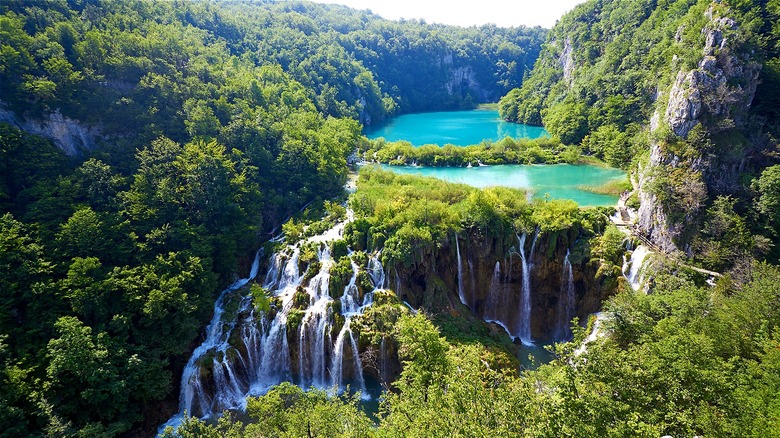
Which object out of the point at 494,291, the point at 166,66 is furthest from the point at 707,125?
the point at 166,66

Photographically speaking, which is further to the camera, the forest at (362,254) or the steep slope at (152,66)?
the steep slope at (152,66)

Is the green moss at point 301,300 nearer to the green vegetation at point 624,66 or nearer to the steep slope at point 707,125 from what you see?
the steep slope at point 707,125

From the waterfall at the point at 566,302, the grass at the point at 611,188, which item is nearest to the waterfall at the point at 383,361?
the waterfall at the point at 566,302

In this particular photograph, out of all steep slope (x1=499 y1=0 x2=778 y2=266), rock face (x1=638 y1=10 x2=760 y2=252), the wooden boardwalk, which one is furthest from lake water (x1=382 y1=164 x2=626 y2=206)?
rock face (x1=638 y1=10 x2=760 y2=252)

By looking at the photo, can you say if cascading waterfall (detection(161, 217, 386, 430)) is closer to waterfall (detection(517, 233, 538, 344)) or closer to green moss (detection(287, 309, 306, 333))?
green moss (detection(287, 309, 306, 333))

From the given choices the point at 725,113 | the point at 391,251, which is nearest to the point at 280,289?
the point at 391,251

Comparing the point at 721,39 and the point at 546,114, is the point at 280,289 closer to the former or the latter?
the point at 721,39

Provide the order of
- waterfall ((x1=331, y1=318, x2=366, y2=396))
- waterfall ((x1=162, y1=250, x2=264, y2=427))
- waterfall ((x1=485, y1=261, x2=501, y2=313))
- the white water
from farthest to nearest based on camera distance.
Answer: waterfall ((x1=485, y1=261, x2=501, y2=313)) → the white water → waterfall ((x1=331, y1=318, x2=366, y2=396)) → waterfall ((x1=162, y1=250, x2=264, y2=427))
